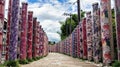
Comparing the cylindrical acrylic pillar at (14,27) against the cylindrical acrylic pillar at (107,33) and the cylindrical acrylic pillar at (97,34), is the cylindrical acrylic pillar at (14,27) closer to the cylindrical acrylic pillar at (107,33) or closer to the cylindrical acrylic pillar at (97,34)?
the cylindrical acrylic pillar at (107,33)

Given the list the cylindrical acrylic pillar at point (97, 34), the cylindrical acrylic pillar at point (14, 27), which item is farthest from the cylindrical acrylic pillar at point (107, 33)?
the cylindrical acrylic pillar at point (14, 27)

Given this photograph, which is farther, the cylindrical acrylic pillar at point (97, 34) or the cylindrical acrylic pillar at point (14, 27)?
the cylindrical acrylic pillar at point (97, 34)

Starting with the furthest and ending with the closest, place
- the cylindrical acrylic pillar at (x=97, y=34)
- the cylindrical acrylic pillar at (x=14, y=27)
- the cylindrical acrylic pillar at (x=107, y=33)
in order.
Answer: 1. the cylindrical acrylic pillar at (x=97, y=34)
2. the cylindrical acrylic pillar at (x=107, y=33)
3. the cylindrical acrylic pillar at (x=14, y=27)

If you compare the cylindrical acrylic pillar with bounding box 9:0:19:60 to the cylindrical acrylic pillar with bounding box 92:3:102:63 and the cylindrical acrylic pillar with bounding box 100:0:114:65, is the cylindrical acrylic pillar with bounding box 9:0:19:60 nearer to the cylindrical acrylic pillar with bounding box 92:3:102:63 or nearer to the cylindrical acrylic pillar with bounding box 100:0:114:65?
the cylindrical acrylic pillar with bounding box 100:0:114:65

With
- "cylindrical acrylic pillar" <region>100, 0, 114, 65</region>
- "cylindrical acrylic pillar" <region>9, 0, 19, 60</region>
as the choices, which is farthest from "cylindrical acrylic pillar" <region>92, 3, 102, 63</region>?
"cylindrical acrylic pillar" <region>9, 0, 19, 60</region>

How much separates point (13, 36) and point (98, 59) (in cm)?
650

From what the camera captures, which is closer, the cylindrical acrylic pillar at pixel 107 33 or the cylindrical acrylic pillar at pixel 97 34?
the cylindrical acrylic pillar at pixel 107 33

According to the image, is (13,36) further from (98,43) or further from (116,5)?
(98,43)

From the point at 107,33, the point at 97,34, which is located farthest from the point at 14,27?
the point at 97,34

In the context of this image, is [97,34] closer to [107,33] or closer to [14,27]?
[107,33]

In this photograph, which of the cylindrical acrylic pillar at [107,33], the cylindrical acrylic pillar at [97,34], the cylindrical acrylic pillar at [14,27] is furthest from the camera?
the cylindrical acrylic pillar at [97,34]

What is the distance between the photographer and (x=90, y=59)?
17.6m

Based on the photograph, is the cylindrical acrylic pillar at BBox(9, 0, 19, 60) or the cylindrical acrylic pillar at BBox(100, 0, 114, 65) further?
the cylindrical acrylic pillar at BBox(100, 0, 114, 65)

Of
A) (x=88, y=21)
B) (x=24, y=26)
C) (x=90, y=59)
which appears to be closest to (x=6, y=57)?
(x=24, y=26)
